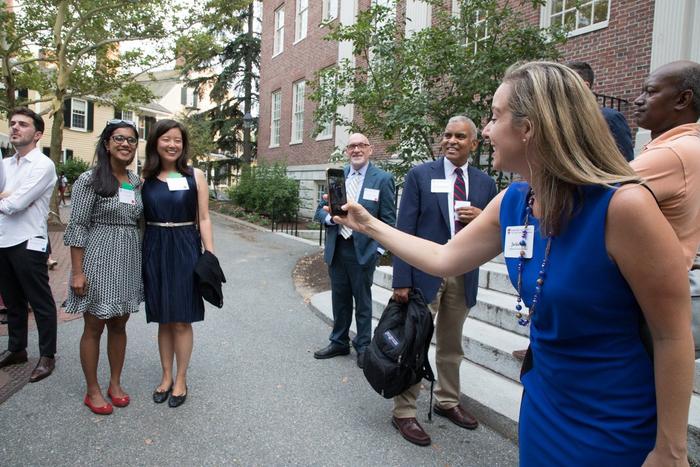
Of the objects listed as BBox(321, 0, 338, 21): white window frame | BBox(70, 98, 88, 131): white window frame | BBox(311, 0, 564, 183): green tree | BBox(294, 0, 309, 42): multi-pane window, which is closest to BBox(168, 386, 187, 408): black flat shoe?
BBox(311, 0, 564, 183): green tree

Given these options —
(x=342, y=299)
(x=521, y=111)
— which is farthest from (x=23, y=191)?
(x=521, y=111)

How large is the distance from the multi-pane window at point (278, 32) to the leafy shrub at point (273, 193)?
20.1 feet

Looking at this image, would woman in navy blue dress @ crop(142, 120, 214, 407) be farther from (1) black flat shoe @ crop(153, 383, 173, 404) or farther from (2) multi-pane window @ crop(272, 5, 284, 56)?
(2) multi-pane window @ crop(272, 5, 284, 56)

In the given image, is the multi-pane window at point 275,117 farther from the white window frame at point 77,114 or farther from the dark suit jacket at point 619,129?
the dark suit jacket at point 619,129

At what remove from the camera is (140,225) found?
12.3ft

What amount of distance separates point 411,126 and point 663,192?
5.78 meters

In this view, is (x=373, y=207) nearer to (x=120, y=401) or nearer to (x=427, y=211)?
(x=427, y=211)

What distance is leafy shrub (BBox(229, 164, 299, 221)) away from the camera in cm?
1711

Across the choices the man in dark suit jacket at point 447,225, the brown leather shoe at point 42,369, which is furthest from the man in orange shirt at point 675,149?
the brown leather shoe at point 42,369

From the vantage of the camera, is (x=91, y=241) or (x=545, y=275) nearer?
(x=545, y=275)

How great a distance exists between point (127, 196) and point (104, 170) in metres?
0.24

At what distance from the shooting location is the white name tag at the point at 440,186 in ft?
11.4

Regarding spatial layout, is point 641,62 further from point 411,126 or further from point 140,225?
point 140,225

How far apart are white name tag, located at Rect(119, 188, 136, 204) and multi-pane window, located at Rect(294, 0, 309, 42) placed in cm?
1677
